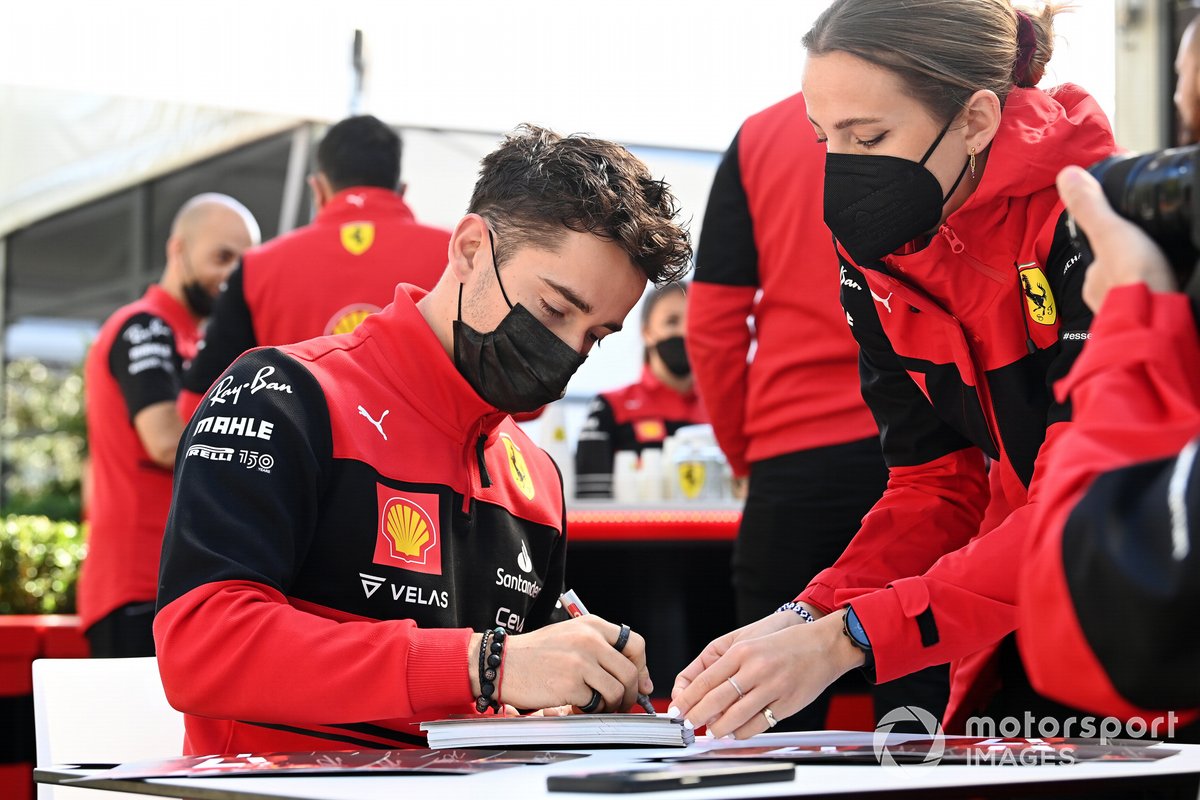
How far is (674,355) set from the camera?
506 centimetres

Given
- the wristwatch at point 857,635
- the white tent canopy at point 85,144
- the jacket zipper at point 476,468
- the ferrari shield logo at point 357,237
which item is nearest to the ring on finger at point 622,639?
the wristwatch at point 857,635

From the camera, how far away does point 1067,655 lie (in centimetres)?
92

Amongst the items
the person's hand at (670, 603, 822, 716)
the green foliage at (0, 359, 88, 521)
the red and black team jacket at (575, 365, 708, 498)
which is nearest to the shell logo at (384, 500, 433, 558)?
the person's hand at (670, 603, 822, 716)

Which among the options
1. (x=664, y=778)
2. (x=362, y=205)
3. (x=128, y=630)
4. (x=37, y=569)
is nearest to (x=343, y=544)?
(x=664, y=778)

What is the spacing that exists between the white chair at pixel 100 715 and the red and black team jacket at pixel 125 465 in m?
1.71

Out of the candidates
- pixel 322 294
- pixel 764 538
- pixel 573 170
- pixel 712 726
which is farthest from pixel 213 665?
pixel 322 294

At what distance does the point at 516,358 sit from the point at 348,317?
1343 millimetres

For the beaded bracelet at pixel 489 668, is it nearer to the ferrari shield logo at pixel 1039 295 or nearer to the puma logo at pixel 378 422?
the puma logo at pixel 378 422

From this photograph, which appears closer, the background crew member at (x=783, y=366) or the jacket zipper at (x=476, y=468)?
the jacket zipper at (x=476, y=468)

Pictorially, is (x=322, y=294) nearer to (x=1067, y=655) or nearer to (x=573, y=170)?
(x=573, y=170)

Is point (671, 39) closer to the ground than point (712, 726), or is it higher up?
higher up

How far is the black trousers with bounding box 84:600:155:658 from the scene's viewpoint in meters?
3.32

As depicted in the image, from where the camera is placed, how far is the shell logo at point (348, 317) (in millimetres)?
2939

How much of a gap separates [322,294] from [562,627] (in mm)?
1753
